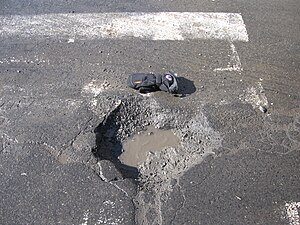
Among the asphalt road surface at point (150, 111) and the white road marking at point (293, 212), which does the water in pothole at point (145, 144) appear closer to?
the asphalt road surface at point (150, 111)

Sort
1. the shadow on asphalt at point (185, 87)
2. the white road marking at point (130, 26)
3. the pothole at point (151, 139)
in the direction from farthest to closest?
the white road marking at point (130, 26) → the shadow on asphalt at point (185, 87) → the pothole at point (151, 139)

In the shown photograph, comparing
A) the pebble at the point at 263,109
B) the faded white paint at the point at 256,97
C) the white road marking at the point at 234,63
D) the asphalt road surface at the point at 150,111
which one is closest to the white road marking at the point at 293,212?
the asphalt road surface at the point at 150,111

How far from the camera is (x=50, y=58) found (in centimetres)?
642

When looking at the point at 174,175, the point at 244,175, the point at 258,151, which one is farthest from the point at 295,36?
the point at 174,175

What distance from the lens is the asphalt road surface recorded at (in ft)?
15.1

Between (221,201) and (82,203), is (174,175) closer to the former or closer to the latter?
(221,201)

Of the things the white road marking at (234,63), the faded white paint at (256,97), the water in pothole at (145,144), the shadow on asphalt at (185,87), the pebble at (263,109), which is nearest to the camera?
the water in pothole at (145,144)

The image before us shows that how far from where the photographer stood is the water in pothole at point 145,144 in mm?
5109

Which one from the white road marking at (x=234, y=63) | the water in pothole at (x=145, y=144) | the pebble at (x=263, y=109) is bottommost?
the water in pothole at (x=145, y=144)

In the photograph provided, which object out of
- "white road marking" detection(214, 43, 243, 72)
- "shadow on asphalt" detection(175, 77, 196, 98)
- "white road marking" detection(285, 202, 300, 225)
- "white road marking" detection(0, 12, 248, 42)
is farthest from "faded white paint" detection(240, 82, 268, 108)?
"white road marking" detection(285, 202, 300, 225)

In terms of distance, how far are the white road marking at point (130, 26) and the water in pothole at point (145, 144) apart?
2128mm

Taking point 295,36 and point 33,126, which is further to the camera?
point 295,36

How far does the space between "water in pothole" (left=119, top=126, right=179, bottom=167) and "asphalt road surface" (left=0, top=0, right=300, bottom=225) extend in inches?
3.3

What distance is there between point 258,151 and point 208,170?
0.74 m
